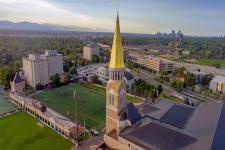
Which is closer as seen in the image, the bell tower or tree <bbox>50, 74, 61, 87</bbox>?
the bell tower

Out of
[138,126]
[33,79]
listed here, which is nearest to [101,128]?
[138,126]

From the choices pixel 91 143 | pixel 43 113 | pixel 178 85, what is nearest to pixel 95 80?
pixel 178 85

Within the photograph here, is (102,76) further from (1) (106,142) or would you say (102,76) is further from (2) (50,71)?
(1) (106,142)

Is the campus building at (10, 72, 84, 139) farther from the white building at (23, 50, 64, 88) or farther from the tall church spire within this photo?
the tall church spire

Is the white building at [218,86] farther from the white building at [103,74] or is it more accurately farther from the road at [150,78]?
the white building at [103,74]

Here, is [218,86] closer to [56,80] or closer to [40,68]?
[56,80]

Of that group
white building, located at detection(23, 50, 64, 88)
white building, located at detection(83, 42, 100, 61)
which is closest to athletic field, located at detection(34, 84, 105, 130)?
white building, located at detection(23, 50, 64, 88)
